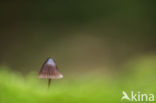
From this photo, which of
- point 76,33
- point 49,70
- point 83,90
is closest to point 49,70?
point 49,70

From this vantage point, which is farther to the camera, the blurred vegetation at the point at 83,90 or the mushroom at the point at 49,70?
the mushroom at the point at 49,70

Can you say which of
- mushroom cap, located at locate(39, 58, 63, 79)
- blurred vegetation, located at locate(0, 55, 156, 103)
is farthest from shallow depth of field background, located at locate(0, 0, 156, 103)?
blurred vegetation, located at locate(0, 55, 156, 103)

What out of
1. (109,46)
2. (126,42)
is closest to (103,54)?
(109,46)

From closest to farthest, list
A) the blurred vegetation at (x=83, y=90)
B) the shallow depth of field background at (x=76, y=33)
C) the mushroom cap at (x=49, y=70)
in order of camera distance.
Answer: the blurred vegetation at (x=83, y=90)
the mushroom cap at (x=49, y=70)
the shallow depth of field background at (x=76, y=33)

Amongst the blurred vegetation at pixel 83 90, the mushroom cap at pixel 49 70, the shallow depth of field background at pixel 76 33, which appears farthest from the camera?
the shallow depth of field background at pixel 76 33

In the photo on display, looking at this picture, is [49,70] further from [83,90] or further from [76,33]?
[76,33]

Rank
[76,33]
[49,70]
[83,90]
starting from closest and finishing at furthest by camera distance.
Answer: [83,90] < [49,70] < [76,33]

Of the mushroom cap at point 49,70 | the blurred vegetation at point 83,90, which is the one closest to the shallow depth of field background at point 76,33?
the mushroom cap at point 49,70

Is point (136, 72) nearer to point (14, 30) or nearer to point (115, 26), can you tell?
point (14, 30)

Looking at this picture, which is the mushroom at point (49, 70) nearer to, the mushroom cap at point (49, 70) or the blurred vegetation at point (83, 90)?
the mushroom cap at point (49, 70)
